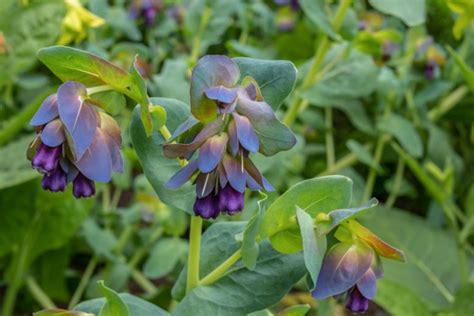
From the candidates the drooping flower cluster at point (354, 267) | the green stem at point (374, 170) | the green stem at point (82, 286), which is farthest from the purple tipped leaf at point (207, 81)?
the green stem at point (374, 170)

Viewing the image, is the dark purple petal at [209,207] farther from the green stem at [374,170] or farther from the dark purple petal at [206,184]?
the green stem at [374,170]

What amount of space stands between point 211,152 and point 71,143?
9 cm

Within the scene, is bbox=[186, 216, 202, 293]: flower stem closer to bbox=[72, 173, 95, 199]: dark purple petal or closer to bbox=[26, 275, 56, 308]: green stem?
bbox=[72, 173, 95, 199]: dark purple petal

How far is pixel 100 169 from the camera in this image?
55 centimetres

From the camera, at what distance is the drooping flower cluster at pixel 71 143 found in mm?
537

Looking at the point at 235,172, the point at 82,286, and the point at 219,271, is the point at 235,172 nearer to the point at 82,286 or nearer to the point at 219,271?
the point at 219,271

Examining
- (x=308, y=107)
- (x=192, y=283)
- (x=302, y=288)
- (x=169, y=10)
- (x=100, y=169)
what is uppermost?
(x=100, y=169)

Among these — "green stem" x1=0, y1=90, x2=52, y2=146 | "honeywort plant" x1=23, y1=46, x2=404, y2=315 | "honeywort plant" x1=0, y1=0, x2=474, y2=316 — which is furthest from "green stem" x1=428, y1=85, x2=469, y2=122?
"honeywort plant" x1=23, y1=46, x2=404, y2=315

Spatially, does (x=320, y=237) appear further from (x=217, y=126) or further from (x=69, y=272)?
(x=69, y=272)

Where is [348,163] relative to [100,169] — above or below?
below

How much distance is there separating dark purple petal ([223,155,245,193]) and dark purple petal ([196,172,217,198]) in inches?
0.5

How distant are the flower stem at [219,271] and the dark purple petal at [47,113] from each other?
→ 0.18 m

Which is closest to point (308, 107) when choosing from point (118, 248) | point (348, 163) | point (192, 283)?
point (348, 163)

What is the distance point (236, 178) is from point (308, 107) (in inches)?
37.9
